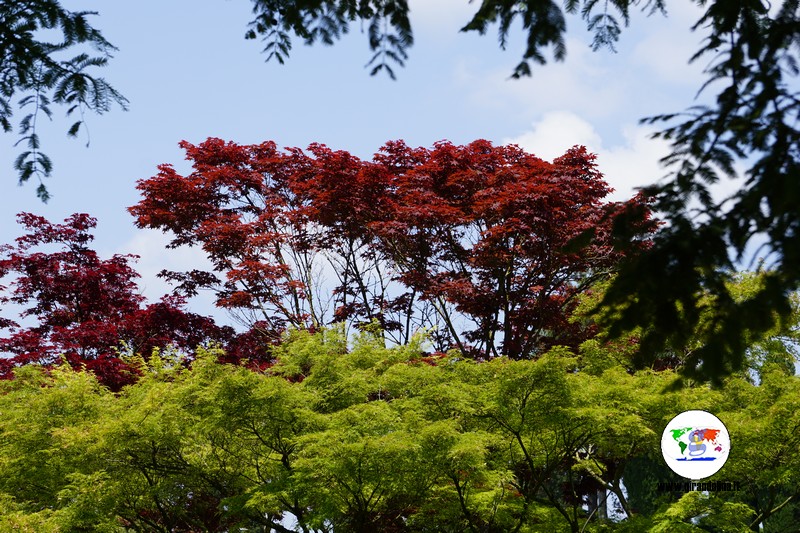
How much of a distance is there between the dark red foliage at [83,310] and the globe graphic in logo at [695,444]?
8.29 meters

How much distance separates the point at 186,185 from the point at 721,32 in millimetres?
14018

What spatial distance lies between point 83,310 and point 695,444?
38.0ft

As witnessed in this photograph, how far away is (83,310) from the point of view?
16.5m

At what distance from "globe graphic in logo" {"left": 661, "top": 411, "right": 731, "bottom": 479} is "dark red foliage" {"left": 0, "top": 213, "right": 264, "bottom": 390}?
829 cm

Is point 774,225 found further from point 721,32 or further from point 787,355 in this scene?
point 787,355

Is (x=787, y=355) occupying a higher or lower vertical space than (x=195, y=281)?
lower

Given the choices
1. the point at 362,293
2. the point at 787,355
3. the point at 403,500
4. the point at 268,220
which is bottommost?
the point at 403,500

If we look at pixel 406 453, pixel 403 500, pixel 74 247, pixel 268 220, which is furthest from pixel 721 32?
pixel 74 247

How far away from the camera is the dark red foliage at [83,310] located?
15102mm

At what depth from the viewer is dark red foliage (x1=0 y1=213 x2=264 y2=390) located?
15.1 metres

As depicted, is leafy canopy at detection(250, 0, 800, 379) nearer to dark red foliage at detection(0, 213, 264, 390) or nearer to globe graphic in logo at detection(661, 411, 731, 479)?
globe graphic in logo at detection(661, 411, 731, 479)

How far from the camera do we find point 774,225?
308 centimetres

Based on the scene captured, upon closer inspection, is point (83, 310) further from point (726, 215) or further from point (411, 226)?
point (726, 215)

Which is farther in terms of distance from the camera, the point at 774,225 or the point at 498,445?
the point at 498,445
